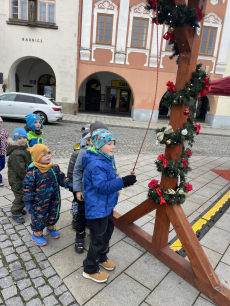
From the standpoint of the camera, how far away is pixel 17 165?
125 inches

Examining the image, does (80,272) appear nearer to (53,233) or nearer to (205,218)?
(53,233)

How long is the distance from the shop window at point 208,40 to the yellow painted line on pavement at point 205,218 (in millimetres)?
15065

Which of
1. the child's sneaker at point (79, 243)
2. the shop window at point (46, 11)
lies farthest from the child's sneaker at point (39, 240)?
the shop window at point (46, 11)

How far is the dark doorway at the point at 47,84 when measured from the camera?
2083cm

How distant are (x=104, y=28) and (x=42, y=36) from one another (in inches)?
170

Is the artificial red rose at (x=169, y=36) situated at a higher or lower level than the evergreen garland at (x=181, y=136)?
higher

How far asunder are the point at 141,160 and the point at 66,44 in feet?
40.1

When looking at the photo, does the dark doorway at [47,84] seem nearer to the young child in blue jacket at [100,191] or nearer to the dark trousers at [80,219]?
the dark trousers at [80,219]

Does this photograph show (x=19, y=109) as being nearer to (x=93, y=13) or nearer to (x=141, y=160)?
(x=141, y=160)

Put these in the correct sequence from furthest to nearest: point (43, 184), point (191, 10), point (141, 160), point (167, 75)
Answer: point (167, 75) → point (141, 160) → point (43, 184) → point (191, 10)

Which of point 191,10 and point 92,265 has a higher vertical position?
point 191,10

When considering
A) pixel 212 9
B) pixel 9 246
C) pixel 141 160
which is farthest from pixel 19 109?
pixel 212 9

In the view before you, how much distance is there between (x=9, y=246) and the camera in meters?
2.74

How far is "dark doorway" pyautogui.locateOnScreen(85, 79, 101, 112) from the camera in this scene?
71.8 ft
